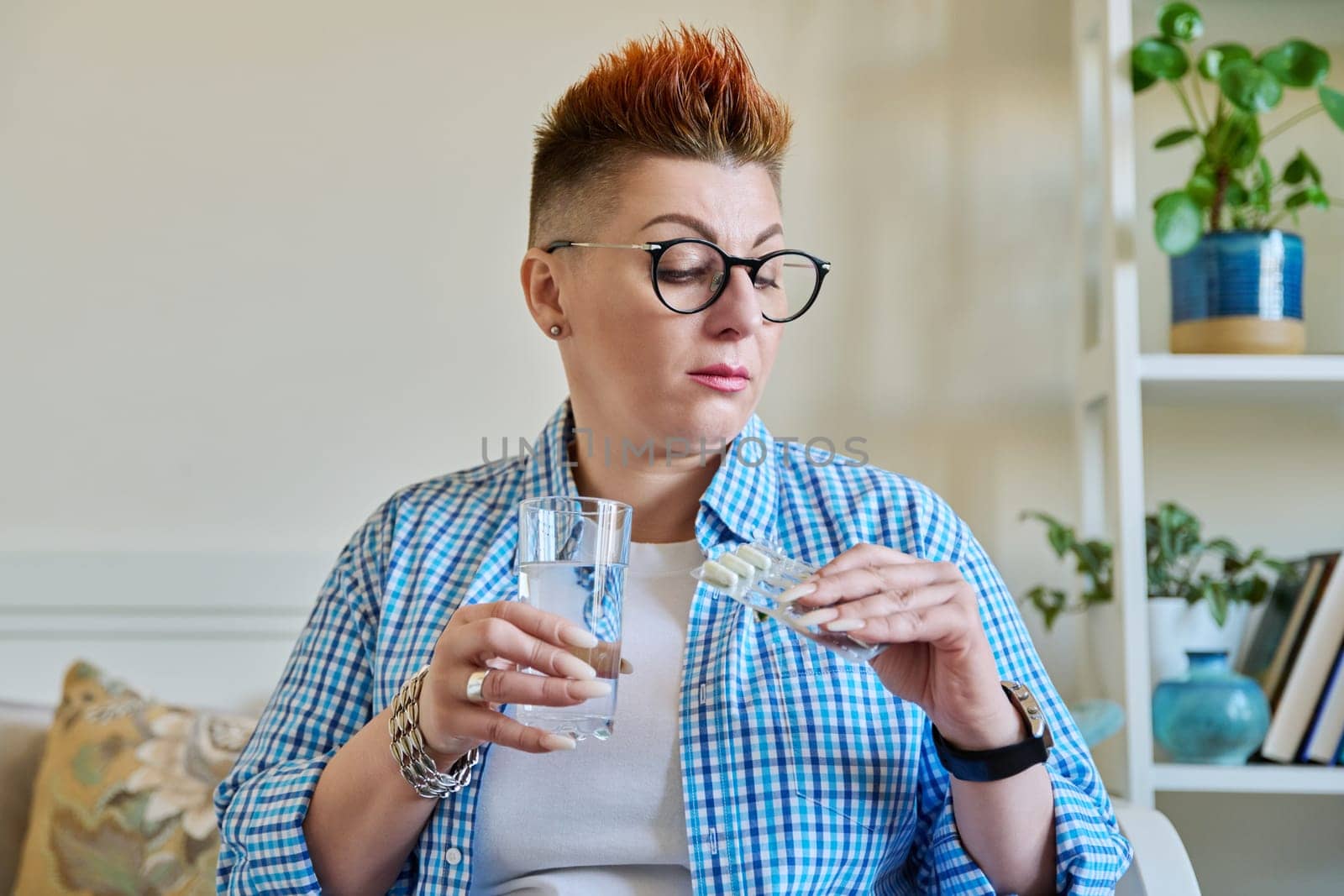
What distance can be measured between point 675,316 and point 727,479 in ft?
0.62

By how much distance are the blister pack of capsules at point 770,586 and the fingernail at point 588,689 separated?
0.11 meters

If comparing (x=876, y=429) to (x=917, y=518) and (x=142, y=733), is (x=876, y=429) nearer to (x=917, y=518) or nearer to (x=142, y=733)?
(x=917, y=518)

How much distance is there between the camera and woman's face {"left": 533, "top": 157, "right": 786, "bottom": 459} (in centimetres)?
115

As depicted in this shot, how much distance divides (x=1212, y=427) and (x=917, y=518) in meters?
0.83

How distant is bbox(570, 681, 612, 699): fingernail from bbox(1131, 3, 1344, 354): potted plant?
41.9 inches

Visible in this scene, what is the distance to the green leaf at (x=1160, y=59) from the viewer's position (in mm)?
1611

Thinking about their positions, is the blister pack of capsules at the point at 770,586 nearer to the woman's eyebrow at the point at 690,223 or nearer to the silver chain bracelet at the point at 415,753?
the silver chain bracelet at the point at 415,753

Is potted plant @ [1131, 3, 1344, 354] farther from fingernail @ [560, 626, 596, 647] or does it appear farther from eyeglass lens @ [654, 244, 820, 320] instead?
fingernail @ [560, 626, 596, 647]

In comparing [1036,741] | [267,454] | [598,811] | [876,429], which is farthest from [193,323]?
[1036,741]

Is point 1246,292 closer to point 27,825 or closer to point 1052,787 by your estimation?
point 1052,787

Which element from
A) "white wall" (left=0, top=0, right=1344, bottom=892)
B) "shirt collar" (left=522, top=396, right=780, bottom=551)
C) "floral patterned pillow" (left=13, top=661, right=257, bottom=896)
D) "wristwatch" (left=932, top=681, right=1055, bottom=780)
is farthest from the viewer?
"white wall" (left=0, top=0, right=1344, bottom=892)

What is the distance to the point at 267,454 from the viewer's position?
6.36ft

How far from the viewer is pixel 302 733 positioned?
1190 millimetres

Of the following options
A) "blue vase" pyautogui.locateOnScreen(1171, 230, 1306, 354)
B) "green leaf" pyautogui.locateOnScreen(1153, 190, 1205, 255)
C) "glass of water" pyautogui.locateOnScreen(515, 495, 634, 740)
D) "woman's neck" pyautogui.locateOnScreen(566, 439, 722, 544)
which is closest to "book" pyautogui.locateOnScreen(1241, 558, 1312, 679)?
"blue vase" pyautogui.locateOnScreen(1171, 230, 1306, 354)
